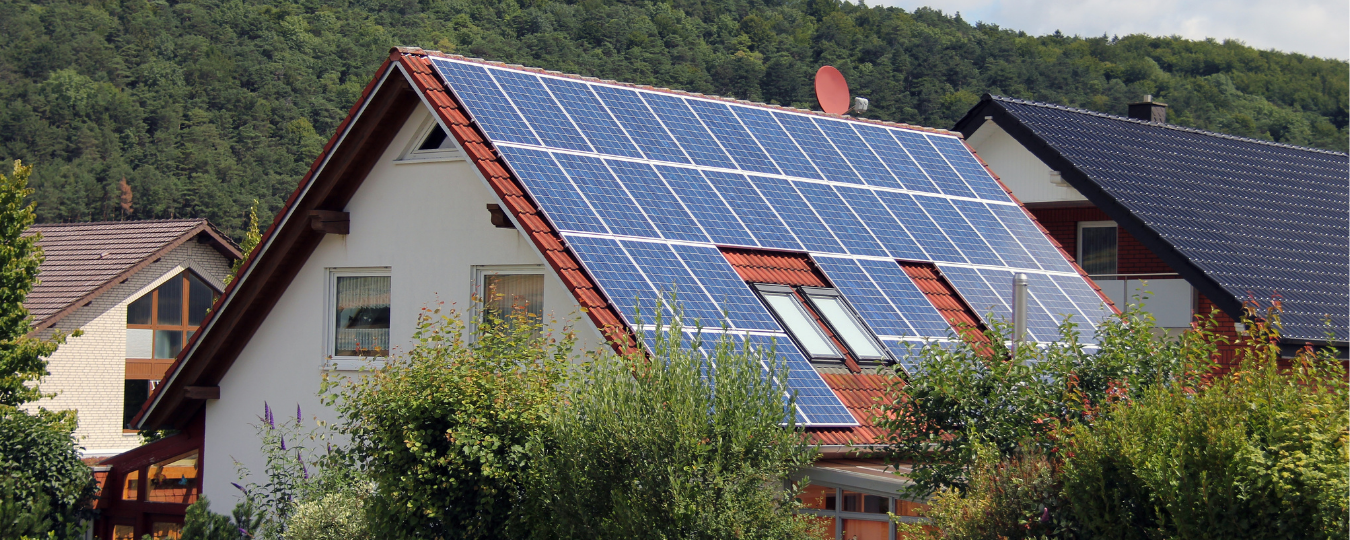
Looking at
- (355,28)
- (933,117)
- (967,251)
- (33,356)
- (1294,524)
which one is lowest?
(1294,524)

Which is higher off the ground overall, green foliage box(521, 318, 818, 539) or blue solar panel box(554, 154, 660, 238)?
blue solar panel box(554, 154, 660, 238)

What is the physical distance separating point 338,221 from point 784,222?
18.8ft

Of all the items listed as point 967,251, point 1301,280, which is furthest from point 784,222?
point 1301,280

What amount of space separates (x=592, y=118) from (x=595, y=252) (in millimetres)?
3514

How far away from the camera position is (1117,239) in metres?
25.5

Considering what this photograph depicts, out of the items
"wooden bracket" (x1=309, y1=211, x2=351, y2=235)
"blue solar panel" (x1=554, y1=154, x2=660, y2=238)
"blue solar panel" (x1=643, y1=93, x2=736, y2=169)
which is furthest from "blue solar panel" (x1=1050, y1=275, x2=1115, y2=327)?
"wooden bracket" (x1=309, y1=211, x2=351, y2=235)

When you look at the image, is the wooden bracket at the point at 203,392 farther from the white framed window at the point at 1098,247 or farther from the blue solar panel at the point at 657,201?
the white framed window at the point at 1098,247

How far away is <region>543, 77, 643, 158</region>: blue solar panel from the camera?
17.0 m

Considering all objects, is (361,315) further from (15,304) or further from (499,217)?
(15,304)

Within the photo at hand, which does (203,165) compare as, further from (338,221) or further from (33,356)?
(338,221)

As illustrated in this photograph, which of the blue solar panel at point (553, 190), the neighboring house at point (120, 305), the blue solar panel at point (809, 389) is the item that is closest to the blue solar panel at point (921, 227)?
the blue solar panel at point (809, 389)

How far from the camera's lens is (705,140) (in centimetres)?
1836

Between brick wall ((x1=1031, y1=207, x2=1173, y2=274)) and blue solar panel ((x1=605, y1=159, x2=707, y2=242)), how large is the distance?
12027 mm

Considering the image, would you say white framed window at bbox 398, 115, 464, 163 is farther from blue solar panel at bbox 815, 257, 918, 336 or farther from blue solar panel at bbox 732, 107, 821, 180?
blue solar panel at bbox 815, 257, 918, 336
